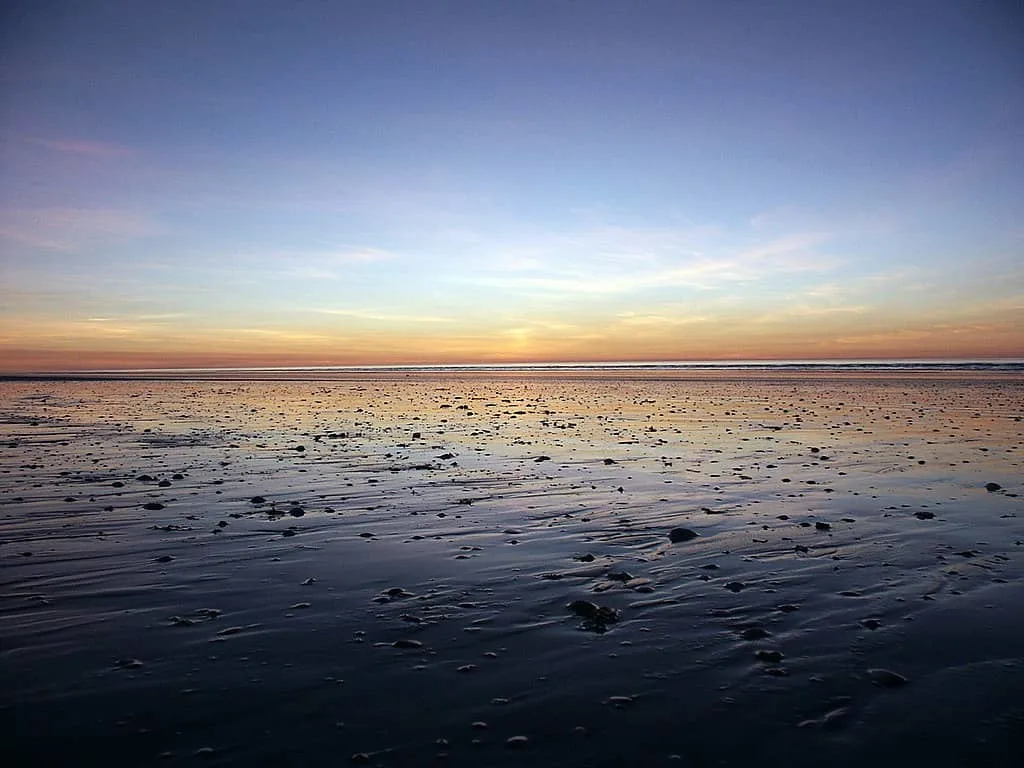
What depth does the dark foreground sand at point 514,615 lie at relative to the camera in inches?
190

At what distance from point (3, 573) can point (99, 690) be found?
14.1 ft

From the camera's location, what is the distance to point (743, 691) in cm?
547

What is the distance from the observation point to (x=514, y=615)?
7.17m

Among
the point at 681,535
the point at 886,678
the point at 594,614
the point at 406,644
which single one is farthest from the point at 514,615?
the point at 681,535

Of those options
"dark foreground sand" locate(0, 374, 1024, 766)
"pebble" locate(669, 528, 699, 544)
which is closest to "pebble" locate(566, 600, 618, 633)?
"dark foreground sand" locate(0, 374, 1024, 766)

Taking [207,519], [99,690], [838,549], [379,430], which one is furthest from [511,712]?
[379,430]

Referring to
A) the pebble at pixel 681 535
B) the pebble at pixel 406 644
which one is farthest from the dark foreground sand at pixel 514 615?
the pebble at pixel 681 535

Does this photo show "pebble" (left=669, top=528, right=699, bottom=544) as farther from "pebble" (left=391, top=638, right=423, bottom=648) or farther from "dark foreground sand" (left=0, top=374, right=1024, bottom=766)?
"pebble" (left=391, top=638, right=423, bottom=648)

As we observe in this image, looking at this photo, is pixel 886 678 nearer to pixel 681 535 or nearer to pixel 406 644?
pixel 406 644

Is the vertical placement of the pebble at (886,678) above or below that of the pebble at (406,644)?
above

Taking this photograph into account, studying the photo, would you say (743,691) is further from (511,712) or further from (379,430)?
(379,430)

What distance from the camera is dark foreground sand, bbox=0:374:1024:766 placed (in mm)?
4820

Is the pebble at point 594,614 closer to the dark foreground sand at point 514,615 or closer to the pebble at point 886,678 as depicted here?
the dark foreground sand at point 514,615

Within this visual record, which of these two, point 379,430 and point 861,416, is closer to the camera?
point 379,430
